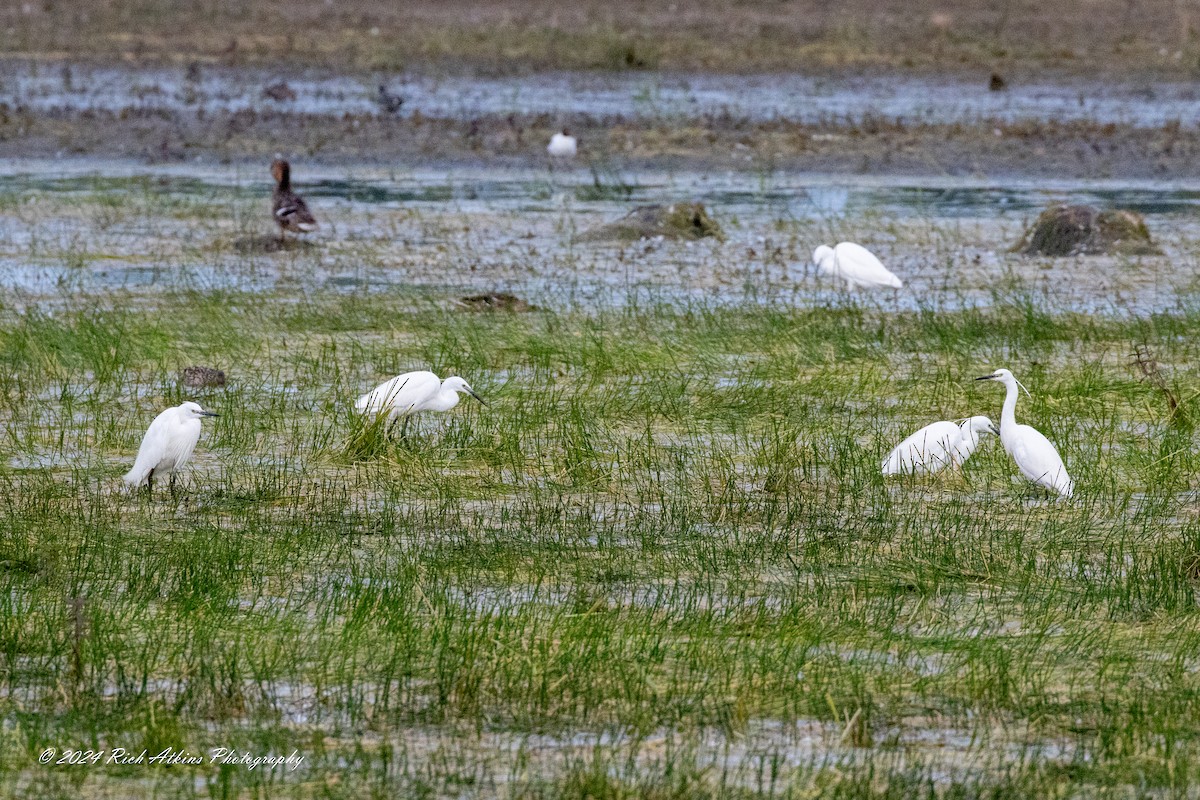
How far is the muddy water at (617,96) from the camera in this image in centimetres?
2755

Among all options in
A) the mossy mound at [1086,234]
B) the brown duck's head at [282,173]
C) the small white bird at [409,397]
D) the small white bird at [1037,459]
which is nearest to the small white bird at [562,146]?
the brown duck's head at [282,173]

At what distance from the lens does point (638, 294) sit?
13922mm

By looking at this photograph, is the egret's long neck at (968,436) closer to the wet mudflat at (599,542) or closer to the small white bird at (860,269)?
the wet mudflat at (599,542)

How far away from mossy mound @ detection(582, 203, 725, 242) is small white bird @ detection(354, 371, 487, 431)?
8.19 m

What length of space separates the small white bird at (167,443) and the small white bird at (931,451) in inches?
115

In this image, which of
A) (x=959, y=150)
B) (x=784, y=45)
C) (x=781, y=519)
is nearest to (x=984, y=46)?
(x=784, y=45)

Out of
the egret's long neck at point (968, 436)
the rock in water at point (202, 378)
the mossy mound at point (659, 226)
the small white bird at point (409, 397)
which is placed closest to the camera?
the egret's long neck at point (968, 436)

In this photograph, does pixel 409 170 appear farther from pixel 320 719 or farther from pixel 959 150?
pixel 320 719

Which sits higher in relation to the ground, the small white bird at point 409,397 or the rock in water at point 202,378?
the rock in water at point 202,378

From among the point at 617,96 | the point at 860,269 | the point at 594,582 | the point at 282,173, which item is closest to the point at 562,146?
the point at 617,96

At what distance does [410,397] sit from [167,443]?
1.40 m

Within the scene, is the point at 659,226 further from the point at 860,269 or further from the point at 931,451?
the point at 931,451

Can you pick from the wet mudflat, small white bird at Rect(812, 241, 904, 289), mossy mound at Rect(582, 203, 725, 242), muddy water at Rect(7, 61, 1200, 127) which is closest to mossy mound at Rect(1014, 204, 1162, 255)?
the wet mudflat

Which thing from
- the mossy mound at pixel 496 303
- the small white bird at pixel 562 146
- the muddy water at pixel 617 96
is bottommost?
the mossy mound at pixel 496 303
